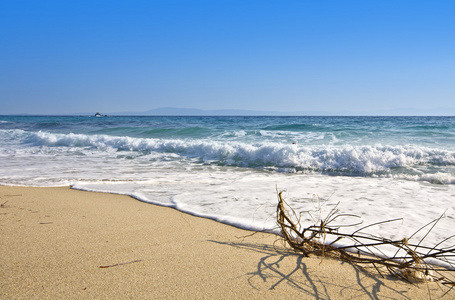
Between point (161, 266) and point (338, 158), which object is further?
point (338, 158)

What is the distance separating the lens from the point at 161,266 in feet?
6.26

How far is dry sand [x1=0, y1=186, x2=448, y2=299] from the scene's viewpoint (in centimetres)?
164

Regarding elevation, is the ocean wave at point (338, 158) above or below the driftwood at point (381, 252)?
below

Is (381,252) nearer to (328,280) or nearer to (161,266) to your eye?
(328,280)

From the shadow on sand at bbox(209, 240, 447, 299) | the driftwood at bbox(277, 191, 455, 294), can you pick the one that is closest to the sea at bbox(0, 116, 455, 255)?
the driftwood at bbox(277, 191, 455, 294)

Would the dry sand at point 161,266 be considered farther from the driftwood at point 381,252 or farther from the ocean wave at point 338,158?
the ocean wave at point 338,158

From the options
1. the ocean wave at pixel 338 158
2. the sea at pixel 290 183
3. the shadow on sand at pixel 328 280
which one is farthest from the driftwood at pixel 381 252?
the ocean wave at pixel 338 158

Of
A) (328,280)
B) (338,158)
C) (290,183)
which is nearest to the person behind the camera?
(328,280)

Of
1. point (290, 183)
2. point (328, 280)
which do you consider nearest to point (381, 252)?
point (328, 280)

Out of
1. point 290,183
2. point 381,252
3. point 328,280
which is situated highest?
point 381,252

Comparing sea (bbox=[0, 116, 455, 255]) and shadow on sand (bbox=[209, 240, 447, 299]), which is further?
sea (bbox=[0, 116, 455, 255])

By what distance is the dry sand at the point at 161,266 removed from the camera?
5.37ft

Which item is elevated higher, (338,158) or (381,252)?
(381,252)

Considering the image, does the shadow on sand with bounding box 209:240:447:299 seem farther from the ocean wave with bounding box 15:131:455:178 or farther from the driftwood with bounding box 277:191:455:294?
the ocean wave with bounding box 15:131:455:178
